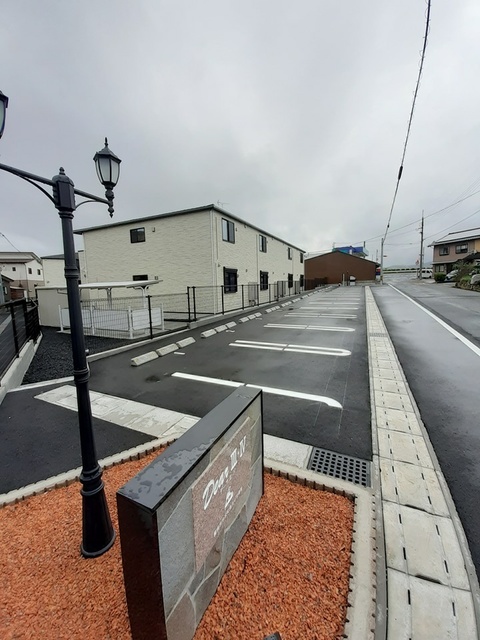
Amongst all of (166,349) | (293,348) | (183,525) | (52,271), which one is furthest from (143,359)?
(52,271)

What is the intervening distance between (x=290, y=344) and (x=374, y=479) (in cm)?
575

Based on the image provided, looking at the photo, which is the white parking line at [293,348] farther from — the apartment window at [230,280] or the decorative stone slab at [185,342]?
the apartment window at [230,280]

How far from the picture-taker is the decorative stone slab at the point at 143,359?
22.4 feet

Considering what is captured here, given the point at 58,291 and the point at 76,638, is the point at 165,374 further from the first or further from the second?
the point at 58,291

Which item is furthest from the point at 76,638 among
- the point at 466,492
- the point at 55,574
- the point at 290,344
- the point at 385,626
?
the point at 290,344

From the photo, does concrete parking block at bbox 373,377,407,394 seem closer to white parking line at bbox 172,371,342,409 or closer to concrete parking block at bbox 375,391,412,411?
concrete parking block at bbox 375,391,412,411

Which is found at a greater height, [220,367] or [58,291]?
[58,291]

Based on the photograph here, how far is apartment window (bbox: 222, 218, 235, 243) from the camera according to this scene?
1566cm

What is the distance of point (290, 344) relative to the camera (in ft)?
27.4

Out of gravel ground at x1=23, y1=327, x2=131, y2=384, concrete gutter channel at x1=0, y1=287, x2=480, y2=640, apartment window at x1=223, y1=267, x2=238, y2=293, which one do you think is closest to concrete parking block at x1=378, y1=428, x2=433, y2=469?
concrete gutter channel at x1=0, y1=287, x2=480, y2=640

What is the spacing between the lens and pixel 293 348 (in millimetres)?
7859

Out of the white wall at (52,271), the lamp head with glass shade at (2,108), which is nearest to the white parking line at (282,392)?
the lamp head with glass shade at (2,108)

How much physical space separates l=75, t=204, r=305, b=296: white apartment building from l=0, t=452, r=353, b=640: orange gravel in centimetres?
1135

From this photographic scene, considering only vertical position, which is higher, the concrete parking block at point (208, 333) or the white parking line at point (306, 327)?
the white parking line at point (306, 327)
